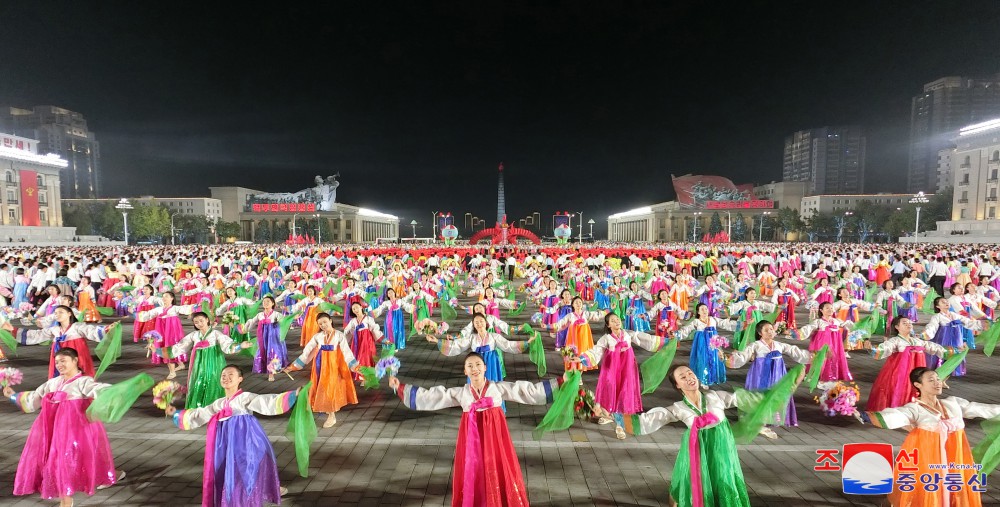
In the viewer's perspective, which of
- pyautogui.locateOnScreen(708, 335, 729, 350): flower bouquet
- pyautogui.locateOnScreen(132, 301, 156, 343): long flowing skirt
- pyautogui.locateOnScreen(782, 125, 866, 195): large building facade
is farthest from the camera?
pyautogui.locateOnScreen(782, 125, 866, 195): large building facade

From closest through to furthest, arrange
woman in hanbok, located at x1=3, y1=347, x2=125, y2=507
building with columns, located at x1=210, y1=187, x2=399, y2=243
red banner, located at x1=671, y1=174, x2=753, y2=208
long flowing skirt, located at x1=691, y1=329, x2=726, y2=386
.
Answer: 1. woman in hanbok, located at x1=3, y1=347, x2=125, y2=507
2. long flowing skirt, located at x1=691, y1=329, x2=726, y2=386
3. red banner, located at x1=671, y1=174, x2=753, y2=208
4. building with columns, located at x1=210, y1=187, x2=399, y2=243

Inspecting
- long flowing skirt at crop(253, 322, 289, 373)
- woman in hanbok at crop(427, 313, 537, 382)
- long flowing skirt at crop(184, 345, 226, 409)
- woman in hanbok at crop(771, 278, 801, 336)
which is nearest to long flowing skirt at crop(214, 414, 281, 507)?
woman in hanbok at crop(427, 313, 537, 382)

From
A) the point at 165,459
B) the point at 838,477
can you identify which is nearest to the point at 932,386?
the point at 838,477

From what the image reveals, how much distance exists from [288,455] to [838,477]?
18.9ft

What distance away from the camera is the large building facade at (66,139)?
13700 cm

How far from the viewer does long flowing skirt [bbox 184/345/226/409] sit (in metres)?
6.97

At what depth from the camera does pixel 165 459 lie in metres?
5.67

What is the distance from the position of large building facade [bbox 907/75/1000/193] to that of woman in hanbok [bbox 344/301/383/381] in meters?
155

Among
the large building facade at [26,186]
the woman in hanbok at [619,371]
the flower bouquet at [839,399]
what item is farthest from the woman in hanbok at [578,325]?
the large building facade at [26,186]

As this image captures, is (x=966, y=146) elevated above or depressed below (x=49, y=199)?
above

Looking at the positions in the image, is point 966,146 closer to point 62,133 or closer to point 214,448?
point 214,448

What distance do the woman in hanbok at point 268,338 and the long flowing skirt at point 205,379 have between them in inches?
61.6

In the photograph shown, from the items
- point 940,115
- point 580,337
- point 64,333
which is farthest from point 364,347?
point 940,115

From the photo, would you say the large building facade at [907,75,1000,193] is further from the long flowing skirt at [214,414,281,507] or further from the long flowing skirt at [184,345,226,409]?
the long flowing skirt at [214,414,281,507]
